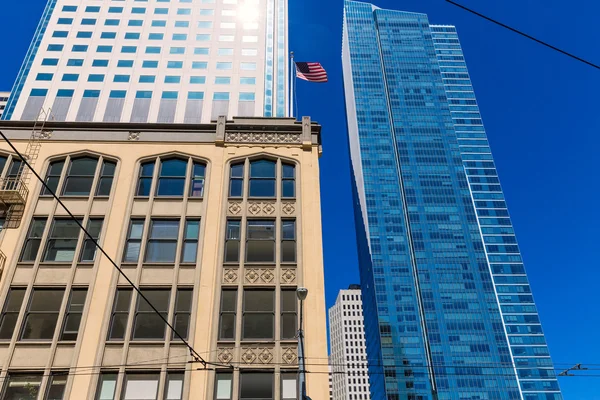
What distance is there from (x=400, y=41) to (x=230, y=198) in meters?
183

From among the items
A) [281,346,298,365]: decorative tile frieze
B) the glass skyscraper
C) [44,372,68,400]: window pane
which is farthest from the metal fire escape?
the glass skyscraper

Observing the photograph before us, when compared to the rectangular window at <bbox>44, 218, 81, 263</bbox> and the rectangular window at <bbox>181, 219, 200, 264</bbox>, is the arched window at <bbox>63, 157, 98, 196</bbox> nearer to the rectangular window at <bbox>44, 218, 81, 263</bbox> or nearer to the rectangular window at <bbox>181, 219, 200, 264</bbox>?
the rectangular window at <bbox>44, 218, 81, 263</bbox>

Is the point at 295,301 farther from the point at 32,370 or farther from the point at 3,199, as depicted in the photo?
the point at 3,199

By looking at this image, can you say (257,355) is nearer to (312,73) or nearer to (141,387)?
(141,387)

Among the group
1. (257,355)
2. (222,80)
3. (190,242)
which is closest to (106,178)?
(190,242)

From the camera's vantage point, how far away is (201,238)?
73.5ft

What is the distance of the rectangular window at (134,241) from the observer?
21891 millimetres

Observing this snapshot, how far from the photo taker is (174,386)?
18.7m

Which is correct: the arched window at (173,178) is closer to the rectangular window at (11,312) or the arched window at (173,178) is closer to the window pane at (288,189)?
the window pane at (288,189)

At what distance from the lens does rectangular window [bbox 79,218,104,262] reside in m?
21.7

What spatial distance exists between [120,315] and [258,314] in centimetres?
601

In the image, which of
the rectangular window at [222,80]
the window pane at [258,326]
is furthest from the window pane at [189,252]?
the rectangular window at [222,80]

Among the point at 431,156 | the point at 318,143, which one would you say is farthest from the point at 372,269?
the point at 318,143

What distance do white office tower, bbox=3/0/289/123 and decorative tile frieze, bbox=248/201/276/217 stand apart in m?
19.4
